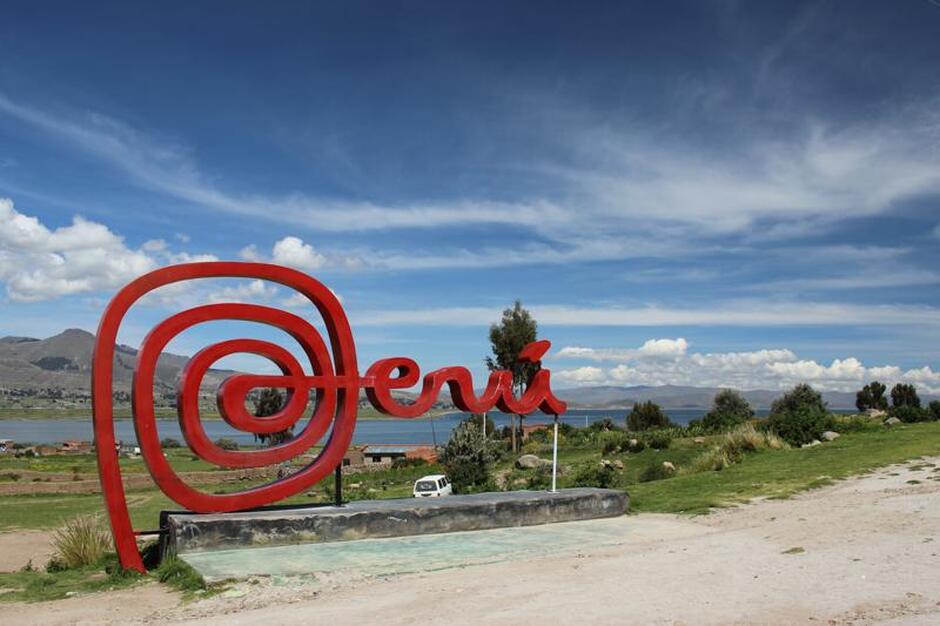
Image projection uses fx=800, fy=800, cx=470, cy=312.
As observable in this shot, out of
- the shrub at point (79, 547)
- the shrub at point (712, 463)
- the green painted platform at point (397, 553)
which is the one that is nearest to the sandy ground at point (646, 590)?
the green painted platform at point (397, 553)

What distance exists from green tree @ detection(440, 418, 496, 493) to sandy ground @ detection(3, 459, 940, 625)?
1699cm

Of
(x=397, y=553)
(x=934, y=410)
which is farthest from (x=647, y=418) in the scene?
(x=397, y=553)

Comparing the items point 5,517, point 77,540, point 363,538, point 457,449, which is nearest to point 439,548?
point 363,538

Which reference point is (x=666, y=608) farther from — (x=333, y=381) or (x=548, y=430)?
A: (x=548, y=430)

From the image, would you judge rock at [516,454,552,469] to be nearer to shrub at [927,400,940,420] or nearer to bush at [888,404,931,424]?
bush at [888,404,931,424]

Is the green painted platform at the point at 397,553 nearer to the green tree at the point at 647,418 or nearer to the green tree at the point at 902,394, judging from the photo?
the green tree at the point at 647,418

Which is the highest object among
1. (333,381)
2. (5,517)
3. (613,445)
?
(333,381)

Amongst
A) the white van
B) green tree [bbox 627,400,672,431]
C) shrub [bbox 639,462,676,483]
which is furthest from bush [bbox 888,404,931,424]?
the white van

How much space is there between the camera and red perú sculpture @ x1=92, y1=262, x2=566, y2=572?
13.0 metres

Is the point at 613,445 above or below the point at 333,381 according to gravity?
below

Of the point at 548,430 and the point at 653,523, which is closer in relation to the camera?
the point at 653,523

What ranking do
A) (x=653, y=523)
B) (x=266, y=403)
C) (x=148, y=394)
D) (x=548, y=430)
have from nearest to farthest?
(x=148, y=394) < (x=653, y=523) < (x=548, y=430) < (x=266, y=403)

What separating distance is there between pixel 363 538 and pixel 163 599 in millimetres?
4361

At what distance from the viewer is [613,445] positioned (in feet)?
115
